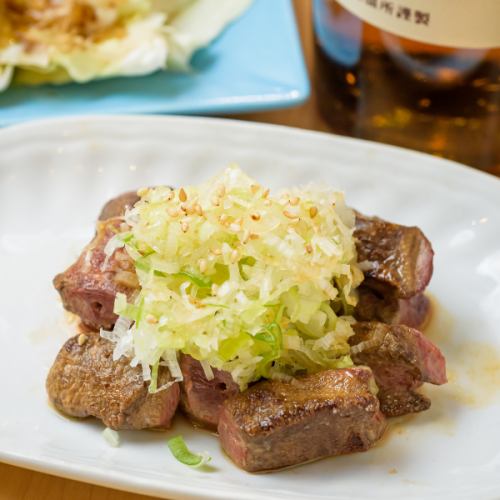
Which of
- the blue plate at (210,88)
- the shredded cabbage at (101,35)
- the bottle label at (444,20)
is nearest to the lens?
the bottle label at (444,20)

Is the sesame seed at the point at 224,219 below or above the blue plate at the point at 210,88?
above

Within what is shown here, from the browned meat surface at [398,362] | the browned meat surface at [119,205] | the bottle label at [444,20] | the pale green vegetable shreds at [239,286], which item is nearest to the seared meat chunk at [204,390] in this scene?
the pale green vegetable shreds at [239,286]

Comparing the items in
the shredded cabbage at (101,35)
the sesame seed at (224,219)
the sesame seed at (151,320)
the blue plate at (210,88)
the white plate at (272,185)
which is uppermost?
the sesame seed at (224,219)

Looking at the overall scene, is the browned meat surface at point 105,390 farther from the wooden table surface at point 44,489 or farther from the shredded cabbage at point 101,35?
the shredded cabbage at point 101,35

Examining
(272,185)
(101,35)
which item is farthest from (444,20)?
(101,35)

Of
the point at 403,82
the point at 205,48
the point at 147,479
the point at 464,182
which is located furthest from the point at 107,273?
the point at 205,48

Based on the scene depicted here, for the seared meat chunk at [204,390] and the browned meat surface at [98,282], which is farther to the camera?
the browned meat surface at [98,282]

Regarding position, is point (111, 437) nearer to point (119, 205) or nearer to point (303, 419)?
point (303, 419)

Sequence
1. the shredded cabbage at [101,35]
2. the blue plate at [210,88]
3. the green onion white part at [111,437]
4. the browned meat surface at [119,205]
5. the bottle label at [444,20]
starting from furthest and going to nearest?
the shredded cabbage at [101,35] < the blue plate at [210,88] < the bottle label at [444,20] < the browned meat surface at [119,205] < the green onion white part at [111,437]
